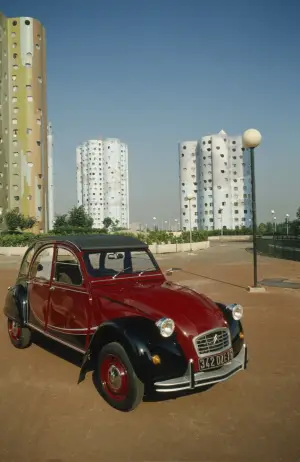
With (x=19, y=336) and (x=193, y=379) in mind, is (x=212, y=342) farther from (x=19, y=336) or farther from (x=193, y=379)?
(x=19, y=336)

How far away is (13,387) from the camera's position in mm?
4812

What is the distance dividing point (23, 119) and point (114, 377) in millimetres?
69463

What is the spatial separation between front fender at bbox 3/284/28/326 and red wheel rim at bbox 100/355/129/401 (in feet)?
7.26

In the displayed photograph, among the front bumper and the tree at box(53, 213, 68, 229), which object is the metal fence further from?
the tree at box(53, 213, 68, 229)

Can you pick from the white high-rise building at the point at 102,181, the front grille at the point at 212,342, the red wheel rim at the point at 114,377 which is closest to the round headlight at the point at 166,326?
the front grille at the point at 212,342

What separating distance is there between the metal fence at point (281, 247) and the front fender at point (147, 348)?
63.0 ft

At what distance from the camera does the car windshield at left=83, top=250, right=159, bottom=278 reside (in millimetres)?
5133

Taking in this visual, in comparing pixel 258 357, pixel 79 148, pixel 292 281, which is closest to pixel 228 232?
pixel 292 281

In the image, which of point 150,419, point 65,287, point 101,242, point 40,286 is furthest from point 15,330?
point 150,419

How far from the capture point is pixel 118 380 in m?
4.15

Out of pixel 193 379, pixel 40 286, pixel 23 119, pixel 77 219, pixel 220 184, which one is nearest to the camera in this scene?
pixel 193 379

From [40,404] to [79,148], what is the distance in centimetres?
17038

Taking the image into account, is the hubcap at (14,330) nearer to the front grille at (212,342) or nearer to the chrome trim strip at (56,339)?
the chrome trim strip at (56,339)

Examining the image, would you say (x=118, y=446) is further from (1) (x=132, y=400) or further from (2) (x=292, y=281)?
(2) (x=292, y=281)
